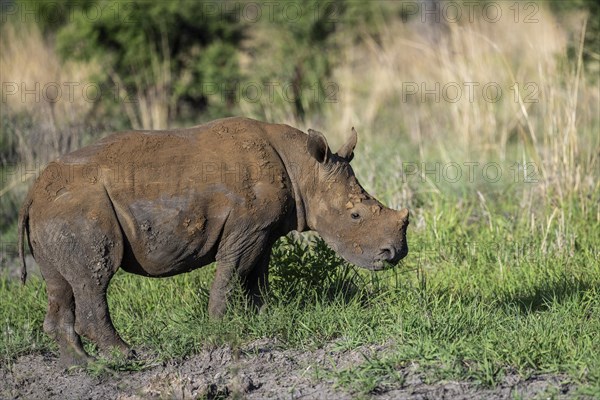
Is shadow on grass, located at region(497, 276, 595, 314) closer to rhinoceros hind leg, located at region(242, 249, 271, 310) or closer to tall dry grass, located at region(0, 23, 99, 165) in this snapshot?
rhinoceros hind leg, located at region(242, 249, 271, 310)

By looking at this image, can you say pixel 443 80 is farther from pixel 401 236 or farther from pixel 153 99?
pixel 401 236

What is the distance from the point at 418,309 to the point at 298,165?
1203 mm

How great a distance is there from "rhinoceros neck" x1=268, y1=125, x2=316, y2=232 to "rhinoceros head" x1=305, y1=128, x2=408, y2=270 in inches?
1.6

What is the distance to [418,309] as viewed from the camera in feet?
21.1

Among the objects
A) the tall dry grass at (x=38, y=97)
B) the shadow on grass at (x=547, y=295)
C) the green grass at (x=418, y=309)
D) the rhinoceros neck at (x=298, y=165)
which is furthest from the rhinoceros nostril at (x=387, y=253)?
the tall dry grass at (x=38, y=97)

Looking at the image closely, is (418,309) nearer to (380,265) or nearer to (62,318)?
(380,265)

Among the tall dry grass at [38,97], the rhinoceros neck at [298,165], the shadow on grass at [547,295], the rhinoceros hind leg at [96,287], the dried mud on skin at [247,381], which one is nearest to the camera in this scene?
the dried mud on skin at [247,381]

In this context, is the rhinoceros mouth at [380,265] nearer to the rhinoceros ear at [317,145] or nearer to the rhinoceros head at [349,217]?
the rhinoceros head at [349,217]

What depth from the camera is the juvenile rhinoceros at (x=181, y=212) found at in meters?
6.02

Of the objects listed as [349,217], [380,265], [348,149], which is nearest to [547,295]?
[380,265]

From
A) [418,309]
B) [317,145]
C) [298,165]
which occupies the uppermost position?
[317,145]

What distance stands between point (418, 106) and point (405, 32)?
345 centimetres

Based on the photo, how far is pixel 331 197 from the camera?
6.44 meters

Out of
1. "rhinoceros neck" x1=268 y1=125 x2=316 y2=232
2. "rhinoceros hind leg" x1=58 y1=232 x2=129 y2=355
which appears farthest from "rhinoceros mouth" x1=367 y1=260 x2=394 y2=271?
"rhinoceros hind leg" x1=58 y1=232 x2=129 y2=355
